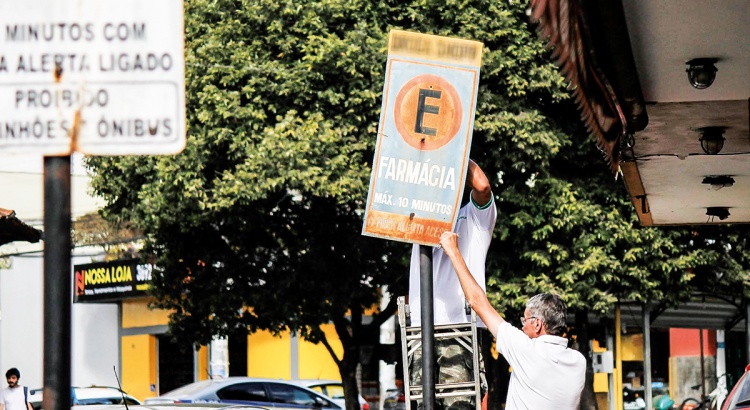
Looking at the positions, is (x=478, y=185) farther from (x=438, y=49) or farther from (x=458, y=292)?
(x=438, y=49)

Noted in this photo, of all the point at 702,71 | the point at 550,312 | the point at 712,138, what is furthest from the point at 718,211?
the point at 550,312

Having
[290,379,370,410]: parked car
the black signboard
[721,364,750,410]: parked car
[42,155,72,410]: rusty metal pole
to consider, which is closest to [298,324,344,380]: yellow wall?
the black signboard

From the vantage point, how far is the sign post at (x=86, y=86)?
3.42 m

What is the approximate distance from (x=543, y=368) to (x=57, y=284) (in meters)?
2.82

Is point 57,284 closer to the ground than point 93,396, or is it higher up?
higher up

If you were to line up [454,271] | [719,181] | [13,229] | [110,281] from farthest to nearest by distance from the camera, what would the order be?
[110,281], [13,229], [719,181], [454,271]

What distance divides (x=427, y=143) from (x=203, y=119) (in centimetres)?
1448

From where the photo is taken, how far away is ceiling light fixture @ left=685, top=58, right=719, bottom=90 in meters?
7.84

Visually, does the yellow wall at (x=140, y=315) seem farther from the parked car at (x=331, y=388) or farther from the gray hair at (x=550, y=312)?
the gray hair at (x=550, y=312)

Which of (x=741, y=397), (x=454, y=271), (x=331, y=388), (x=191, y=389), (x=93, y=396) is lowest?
(x=331, y=388)

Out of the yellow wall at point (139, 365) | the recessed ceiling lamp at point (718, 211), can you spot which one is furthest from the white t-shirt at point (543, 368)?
the yellow wall at point (139, 365)

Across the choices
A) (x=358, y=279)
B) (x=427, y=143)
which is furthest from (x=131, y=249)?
(x=427, y=143)

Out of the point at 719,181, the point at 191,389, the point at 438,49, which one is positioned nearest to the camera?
the point at 438,49

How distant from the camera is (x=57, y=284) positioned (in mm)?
3402
